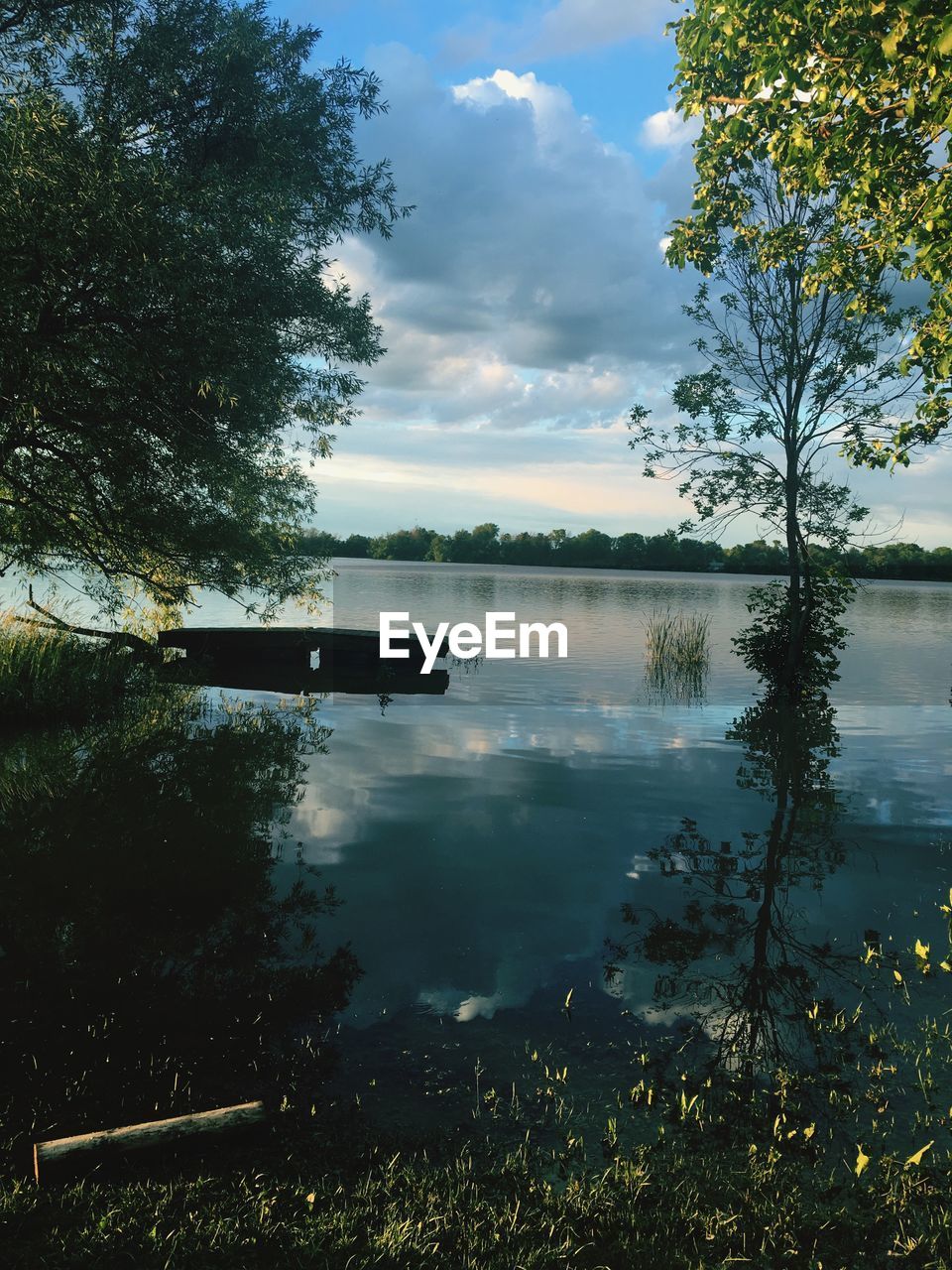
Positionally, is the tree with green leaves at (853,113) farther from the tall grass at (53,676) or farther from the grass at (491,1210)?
the tall grass at (53,676)

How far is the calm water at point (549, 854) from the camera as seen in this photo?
263 inches

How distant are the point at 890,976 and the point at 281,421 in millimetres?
17691

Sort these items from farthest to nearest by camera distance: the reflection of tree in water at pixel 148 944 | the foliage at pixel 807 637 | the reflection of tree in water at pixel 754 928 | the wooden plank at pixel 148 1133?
1. the foliage at pixel 807 637
2. the reflection of tree in water at pixel 754 928
3. the reflection of tree in water at pixel 148 944
4. the wooden plank at pixel 148 1133

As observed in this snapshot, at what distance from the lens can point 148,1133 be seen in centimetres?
475

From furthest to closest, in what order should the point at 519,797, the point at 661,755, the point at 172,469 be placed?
the point at 172,469 < the point at 661,755 < the point at 519,797

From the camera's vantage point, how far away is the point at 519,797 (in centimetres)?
1334

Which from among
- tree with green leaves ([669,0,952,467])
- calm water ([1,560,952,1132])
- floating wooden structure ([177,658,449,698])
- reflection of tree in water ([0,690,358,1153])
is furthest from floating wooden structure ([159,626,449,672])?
tree with green leaves ([669,0,952,467])

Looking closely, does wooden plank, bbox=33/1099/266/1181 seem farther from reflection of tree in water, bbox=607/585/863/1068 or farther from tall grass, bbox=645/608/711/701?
tall grass, bbox=645/608/711/701

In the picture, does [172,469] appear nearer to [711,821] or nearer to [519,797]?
[519,797]

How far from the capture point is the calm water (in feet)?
22.0

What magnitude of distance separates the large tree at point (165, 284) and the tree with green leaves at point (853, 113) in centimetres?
806

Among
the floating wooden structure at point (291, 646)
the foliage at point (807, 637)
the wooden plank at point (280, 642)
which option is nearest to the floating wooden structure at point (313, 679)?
the floating wooden structure at point (291, 646)

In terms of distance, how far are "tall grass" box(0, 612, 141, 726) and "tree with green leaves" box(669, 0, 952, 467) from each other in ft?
55.4

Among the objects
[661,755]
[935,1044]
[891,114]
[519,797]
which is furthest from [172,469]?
[935,1044]
